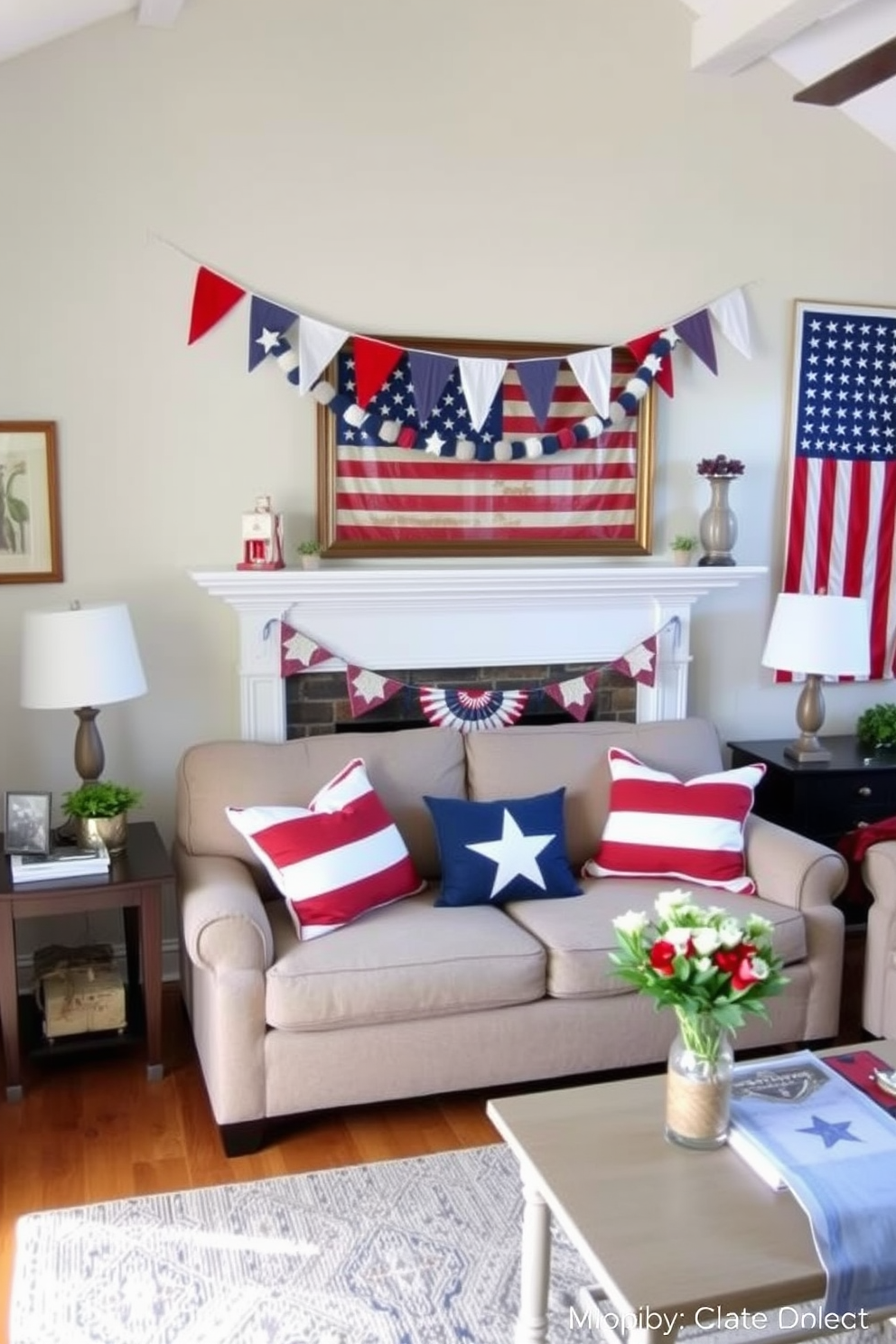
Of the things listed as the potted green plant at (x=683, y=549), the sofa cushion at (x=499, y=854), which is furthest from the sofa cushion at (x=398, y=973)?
the potted green plant at (x=683, y=549)

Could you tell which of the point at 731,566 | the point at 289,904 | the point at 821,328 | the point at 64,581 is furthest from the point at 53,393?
the point at 821,328

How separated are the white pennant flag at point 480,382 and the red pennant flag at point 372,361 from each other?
0.23 metres

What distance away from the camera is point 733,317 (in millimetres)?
4113

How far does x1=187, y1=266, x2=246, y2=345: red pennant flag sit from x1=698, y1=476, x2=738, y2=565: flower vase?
1.71 metres

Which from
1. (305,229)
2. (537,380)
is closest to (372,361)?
(305,229)

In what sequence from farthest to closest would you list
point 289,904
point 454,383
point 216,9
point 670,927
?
point 454,383 → point 216,9 → point 289,904 → point 670,927

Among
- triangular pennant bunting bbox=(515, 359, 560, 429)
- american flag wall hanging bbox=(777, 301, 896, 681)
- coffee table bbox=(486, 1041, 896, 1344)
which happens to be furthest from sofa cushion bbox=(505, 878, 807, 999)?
triangular pennant bunting bbox=(515, 359, 560, 429)

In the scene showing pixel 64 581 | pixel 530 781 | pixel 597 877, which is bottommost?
pixel 597 877

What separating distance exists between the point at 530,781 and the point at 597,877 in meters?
0.35

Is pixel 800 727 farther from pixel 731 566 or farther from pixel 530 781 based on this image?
pixel 530 781

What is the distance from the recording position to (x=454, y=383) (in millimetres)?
3850

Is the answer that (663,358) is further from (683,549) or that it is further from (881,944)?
(881,944)

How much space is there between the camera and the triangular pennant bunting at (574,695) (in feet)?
13.1

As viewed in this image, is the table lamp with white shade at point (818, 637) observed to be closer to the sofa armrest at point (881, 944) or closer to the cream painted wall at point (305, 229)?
the cream painted wall at point (305, 229)
